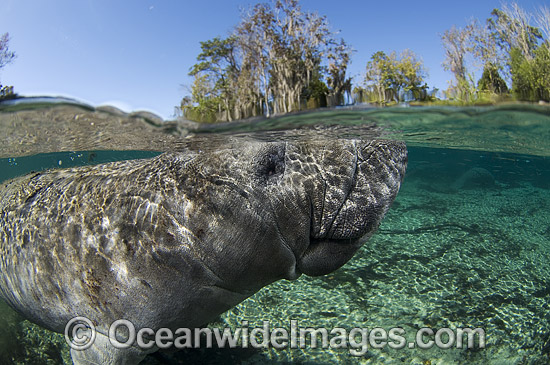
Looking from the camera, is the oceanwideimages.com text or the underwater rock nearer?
the oceanwideimages.com text

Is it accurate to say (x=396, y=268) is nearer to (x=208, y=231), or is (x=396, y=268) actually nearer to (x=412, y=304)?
(x=412, y=304)

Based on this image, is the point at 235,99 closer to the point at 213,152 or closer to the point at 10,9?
the point at 10,9

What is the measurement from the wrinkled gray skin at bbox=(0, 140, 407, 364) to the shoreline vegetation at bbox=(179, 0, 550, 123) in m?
4.20

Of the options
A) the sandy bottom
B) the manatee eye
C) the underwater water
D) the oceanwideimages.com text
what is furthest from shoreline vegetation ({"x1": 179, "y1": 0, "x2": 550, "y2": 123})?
the manatee eye

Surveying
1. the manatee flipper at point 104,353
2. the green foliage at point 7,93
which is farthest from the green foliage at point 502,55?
the green foliage at point 7,93

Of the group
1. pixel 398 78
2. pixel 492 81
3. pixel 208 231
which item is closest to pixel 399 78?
pixel 398 78

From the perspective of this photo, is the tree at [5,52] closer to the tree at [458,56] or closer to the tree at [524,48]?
the tree at [458,56]

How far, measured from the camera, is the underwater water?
141 inches

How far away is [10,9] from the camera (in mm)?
4078

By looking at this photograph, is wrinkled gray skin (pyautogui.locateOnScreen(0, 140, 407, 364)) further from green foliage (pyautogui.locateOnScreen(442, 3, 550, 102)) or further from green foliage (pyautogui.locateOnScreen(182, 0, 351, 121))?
green foliage (pyautogui.locateOnScreen(442, 3, 550, 102))

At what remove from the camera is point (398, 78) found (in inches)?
318

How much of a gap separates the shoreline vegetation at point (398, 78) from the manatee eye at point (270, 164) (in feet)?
14.5

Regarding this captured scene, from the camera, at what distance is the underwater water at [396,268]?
141 inches

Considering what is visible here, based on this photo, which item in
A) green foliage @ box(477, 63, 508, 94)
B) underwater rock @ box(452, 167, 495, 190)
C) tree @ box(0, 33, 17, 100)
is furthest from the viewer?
underwater rock @ box(452, 167, 495, 190)
